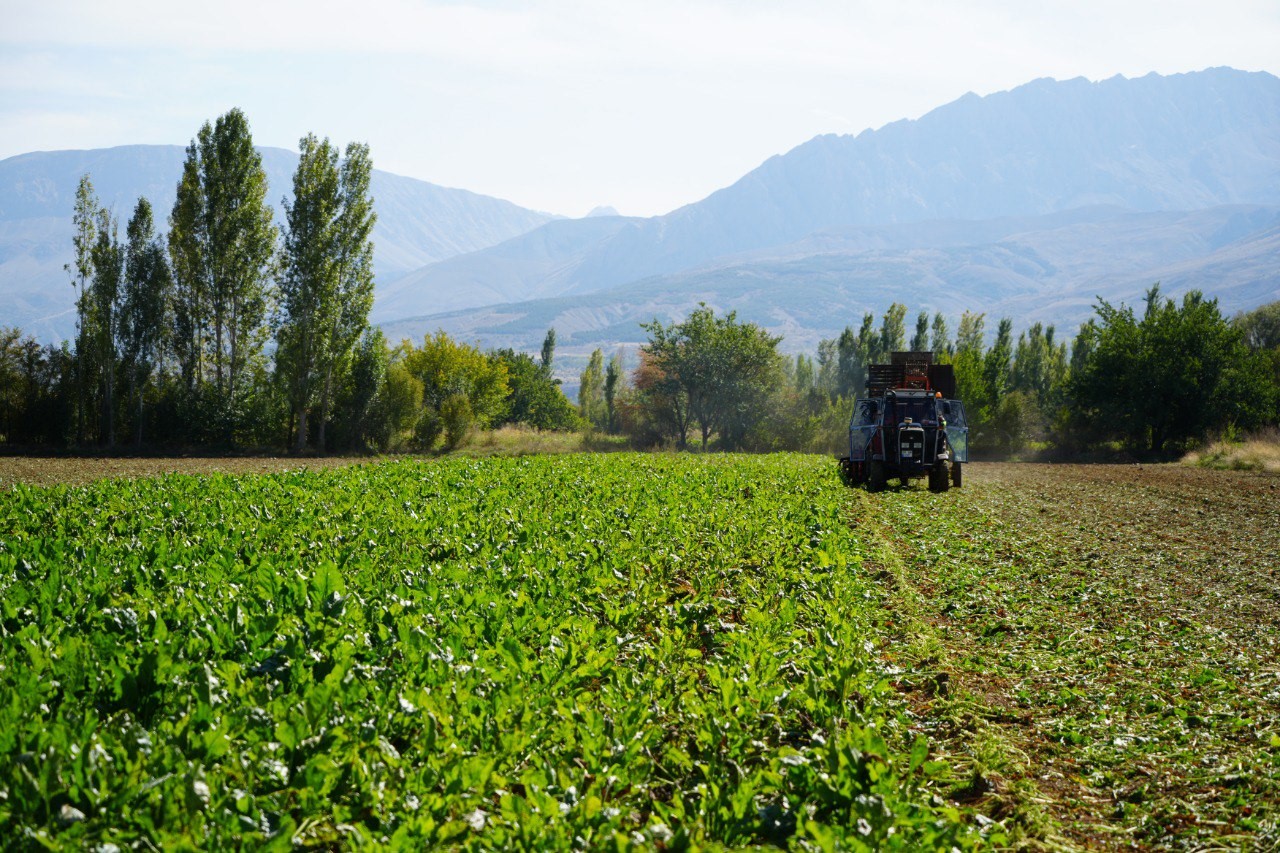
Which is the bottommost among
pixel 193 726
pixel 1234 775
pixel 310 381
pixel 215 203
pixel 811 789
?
pixel 1234 775

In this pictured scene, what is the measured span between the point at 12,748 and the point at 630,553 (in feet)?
21.3

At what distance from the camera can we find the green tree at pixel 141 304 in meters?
48.4

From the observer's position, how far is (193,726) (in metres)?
4.33

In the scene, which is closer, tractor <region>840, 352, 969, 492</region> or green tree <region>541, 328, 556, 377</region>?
tractor <region>840, 352, 969, 492</region>

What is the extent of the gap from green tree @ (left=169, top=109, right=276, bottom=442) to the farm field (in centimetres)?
3977

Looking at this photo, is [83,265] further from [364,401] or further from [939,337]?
[939,337]

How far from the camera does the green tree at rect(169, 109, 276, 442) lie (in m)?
48.5

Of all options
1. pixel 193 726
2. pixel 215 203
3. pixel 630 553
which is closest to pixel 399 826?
pixel 193 726

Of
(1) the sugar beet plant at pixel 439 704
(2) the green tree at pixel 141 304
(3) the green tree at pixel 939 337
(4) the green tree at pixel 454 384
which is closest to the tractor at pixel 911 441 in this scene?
(1) the sugar beet plant at pixel 439 704

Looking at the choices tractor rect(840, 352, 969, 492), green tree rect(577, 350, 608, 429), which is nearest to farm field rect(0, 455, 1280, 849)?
tractor rect(840, 352, 969, 492)

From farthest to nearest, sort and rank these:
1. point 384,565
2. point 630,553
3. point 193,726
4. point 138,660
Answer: point 630,553 → point 384,565 → point 138,660 → point 193,726

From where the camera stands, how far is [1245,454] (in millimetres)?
39625

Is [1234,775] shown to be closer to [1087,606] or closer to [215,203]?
[1087,606]

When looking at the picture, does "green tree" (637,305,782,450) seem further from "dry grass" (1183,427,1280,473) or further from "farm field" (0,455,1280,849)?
"farm field" (0,455,1280,849)
